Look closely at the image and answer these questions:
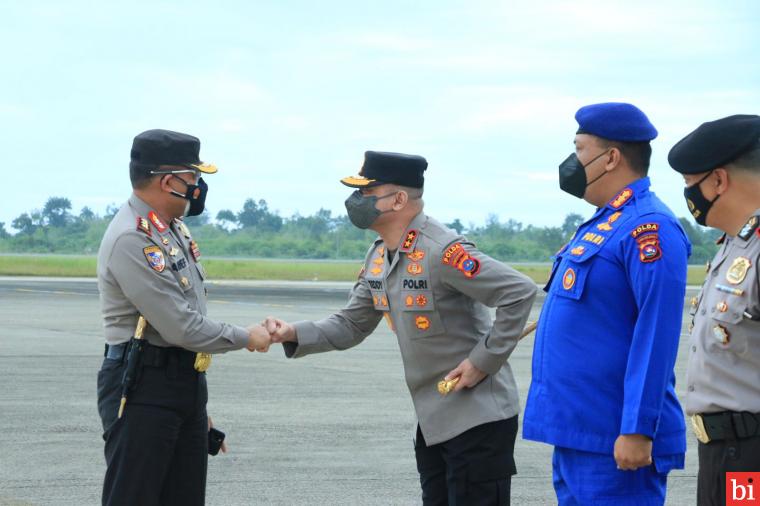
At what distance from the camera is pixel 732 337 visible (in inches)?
143

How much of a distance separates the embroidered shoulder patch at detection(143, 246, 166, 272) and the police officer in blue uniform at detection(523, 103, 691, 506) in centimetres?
166

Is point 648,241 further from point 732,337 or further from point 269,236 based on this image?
point 269,236

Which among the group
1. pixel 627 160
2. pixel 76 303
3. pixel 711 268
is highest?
pixel 627 160

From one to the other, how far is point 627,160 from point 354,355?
38.3ft

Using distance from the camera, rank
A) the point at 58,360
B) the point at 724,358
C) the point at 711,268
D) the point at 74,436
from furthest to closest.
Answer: the point at 58,360 < the point at 74,436 < the point at 711,268 < the point at 724,358

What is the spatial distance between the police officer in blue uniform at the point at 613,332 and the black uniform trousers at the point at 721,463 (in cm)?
21

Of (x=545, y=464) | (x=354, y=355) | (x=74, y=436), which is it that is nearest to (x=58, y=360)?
(x=354, y=355)

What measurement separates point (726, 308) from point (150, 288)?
2.35m

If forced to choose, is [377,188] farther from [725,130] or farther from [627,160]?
[725,130]

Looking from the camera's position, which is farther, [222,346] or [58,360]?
[58,360]

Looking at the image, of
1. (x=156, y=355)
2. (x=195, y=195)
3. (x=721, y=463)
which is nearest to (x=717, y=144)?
(x=721, y=463)

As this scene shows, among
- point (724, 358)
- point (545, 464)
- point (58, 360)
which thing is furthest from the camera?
point (58, 360)

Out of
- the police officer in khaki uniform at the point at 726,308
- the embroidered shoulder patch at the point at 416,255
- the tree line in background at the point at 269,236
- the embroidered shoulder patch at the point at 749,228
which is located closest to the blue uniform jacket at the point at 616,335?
the police officer in khaki uniform at the point at 726,308

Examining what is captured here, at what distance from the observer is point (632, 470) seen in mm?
3949
